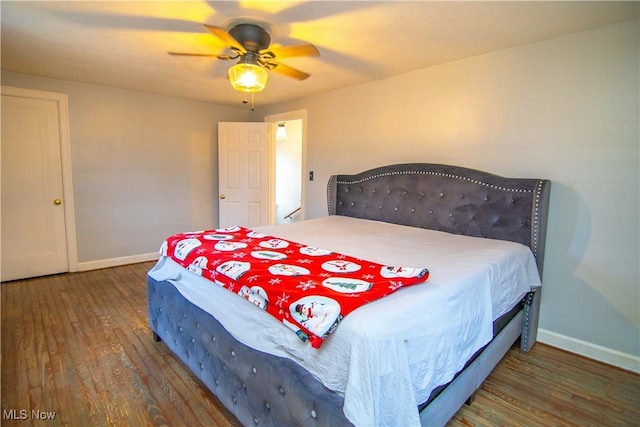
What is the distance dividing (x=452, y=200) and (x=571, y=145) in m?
0.90

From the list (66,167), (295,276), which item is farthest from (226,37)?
(66,167)

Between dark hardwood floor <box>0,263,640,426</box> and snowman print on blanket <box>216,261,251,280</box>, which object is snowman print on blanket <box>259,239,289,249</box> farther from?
dark hardwood floor <box>0,263,640,426</box>

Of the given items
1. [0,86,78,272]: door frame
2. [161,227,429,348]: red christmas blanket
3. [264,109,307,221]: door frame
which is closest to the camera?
[161,227,429,348]: red christmas blanket

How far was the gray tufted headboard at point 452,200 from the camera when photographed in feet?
7.95

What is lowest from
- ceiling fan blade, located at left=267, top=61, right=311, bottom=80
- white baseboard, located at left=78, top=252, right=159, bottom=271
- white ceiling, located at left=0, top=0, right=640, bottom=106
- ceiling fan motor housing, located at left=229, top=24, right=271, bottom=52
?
white baseboard, located at left=78, top=252, right=159, bottom=271

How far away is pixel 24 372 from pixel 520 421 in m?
3.01

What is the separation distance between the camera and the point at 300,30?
2297 mm

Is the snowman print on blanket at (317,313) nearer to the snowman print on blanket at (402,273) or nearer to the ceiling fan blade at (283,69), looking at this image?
the snowman print on blanket at (402,273)

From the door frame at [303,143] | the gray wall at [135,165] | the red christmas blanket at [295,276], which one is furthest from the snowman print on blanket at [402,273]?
the gray wall at [135,165]

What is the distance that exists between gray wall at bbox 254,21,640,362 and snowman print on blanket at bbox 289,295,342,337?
2.17m

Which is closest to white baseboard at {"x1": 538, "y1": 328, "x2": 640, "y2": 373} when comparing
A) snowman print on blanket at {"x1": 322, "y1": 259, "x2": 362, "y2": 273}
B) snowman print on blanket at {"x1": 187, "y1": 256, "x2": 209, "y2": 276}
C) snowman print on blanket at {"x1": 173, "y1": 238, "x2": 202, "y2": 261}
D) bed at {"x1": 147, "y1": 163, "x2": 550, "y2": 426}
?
bed at {"x1": 147, "y1": 163, "x2": 550, "y2": 426}

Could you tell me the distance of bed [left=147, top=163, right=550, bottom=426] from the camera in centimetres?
114

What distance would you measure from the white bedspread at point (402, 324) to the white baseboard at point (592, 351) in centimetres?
58

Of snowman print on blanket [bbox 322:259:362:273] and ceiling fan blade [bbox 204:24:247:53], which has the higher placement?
ceiling fan blade [bbox 204:24:247:53]
